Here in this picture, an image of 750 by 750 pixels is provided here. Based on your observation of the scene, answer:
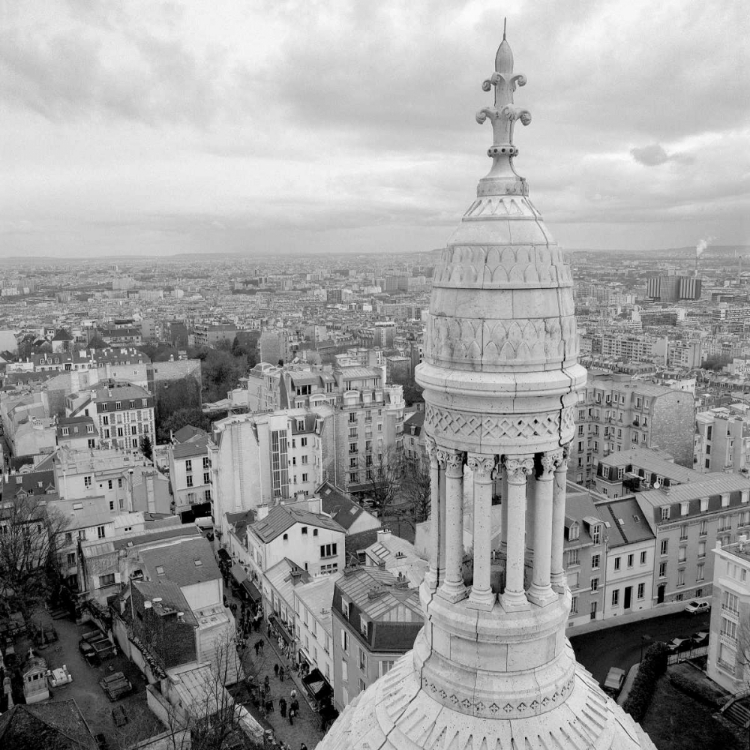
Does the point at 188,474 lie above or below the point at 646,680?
above

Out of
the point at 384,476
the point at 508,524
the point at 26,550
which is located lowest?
the point at 384,476

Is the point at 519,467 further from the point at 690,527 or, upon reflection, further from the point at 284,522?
the point at 690,527

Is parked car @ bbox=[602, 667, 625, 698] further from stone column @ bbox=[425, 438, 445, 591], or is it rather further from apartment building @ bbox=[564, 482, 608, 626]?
stone column @ bbox=[425, 438, 445, 591]

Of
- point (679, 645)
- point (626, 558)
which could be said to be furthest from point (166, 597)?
point (679, 645)

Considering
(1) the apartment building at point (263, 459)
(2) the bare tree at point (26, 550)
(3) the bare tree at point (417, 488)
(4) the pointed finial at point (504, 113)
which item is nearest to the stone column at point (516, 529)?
(4) the pointed finial at point (504, 113)

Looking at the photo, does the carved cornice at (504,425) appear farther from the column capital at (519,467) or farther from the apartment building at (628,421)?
the apartment building at (628,421)

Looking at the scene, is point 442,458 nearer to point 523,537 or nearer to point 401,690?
point 523,537
